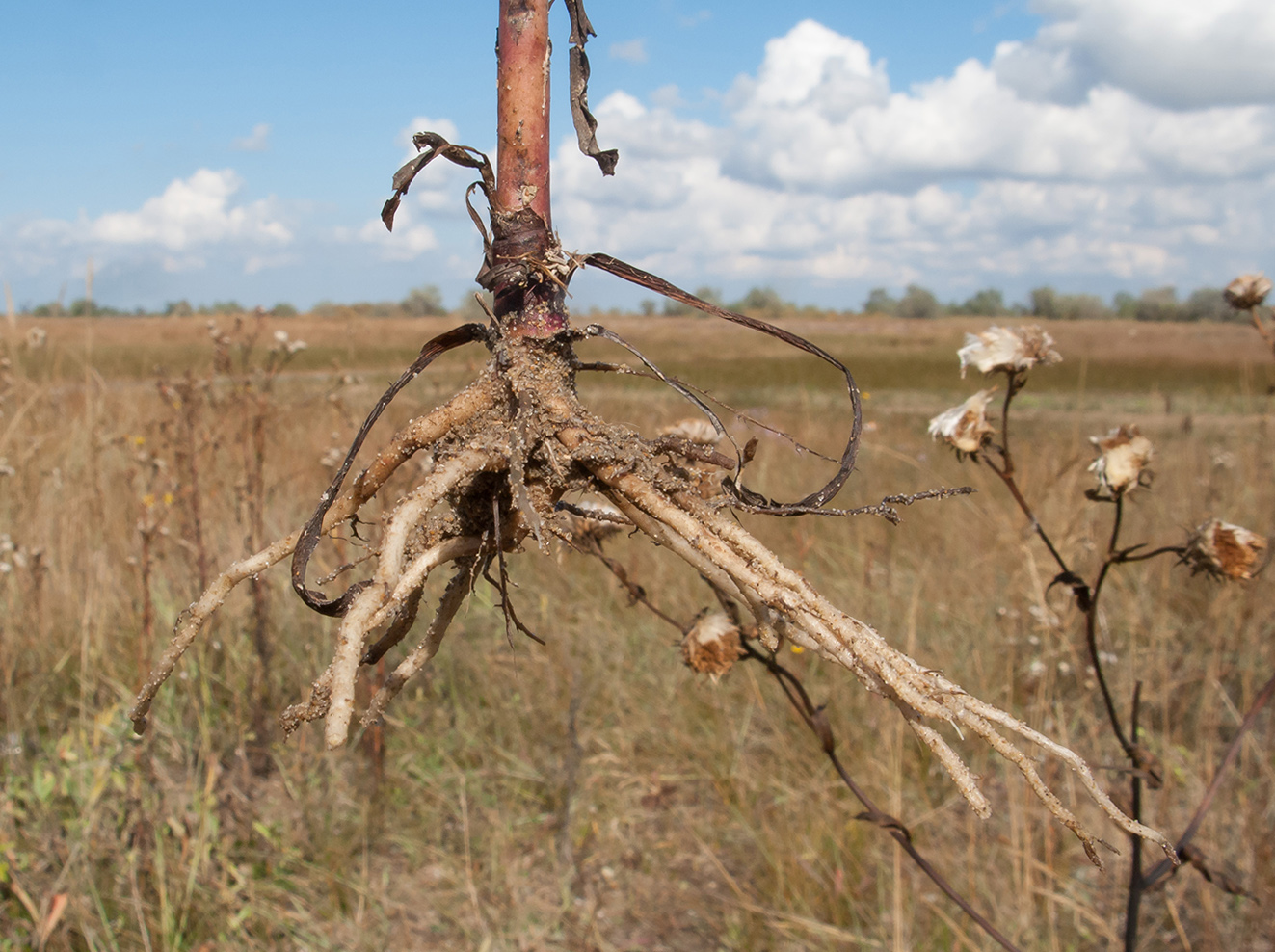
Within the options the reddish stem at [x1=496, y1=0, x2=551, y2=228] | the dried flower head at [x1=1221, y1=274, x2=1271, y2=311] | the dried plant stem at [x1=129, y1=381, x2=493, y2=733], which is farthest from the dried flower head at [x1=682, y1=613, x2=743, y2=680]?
the dried flower head at [x1=1221, y1=274, x2=1271, y2=311]

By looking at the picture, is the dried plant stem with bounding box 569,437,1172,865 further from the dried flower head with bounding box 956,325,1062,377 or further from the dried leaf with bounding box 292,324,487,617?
the dried flower head with bounding box 956,325,1062,377

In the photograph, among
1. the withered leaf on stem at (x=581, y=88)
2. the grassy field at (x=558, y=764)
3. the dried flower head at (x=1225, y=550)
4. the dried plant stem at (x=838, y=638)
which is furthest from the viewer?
the grassy field at (x=558, y=764)

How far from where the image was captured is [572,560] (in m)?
3.49

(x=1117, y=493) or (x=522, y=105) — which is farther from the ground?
(x=522, y=105)

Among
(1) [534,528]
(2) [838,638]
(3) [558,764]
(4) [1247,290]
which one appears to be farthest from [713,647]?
(3) [558,764]

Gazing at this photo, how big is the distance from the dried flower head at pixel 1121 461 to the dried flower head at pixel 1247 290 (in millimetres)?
542

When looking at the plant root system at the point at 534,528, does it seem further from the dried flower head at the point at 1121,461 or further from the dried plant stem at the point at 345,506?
Answer: the dried flower head at the point at 1121,461

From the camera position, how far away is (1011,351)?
47.2 inches

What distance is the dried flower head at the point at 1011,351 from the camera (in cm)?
119

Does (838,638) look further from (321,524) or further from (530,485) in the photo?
(321,524)

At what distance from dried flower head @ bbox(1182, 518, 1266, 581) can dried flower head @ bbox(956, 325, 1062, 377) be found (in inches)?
13.3

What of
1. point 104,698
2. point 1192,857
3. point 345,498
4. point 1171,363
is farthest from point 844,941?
point 1171,363

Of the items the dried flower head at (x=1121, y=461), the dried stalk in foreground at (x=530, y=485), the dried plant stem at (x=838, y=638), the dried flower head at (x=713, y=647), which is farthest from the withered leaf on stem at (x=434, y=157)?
the dried flower head at (x=1121, y=461)

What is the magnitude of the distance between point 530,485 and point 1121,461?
882 mm
